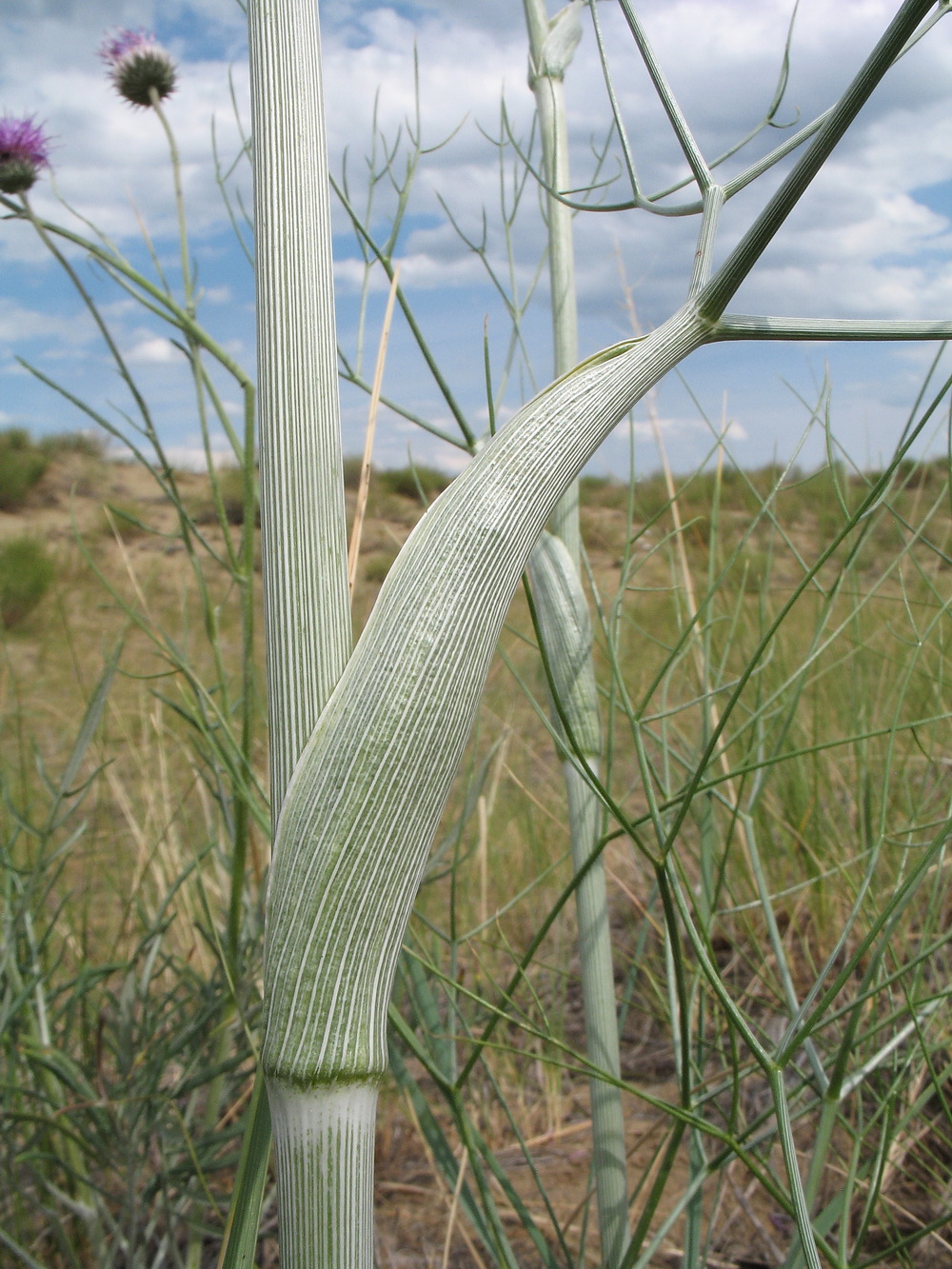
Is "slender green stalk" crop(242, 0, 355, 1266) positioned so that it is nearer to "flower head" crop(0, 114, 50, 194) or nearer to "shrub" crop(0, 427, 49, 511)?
"flower head" crop(0, 114, 50, 194)

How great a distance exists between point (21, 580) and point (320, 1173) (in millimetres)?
5802

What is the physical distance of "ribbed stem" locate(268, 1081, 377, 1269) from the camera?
381mm

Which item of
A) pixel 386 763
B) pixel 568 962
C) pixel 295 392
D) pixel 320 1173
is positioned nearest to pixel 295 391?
pixel 295 392

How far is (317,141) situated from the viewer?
17.4 inches

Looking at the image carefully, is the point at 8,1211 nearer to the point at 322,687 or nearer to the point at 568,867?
the point at 322,687

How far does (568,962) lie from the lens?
6.17ft

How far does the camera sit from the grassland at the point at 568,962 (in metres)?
0.77

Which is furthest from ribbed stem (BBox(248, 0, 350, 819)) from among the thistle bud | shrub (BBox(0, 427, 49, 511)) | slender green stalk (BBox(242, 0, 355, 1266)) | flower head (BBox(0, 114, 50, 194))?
shrub (BBox(0, 427, 49, 511))

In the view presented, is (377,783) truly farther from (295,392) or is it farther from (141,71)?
(141,71)

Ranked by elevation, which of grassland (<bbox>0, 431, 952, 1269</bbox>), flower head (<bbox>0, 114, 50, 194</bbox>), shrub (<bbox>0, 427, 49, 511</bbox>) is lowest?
grassland (<bbox>0, 431, 952, 1269</bbox>)

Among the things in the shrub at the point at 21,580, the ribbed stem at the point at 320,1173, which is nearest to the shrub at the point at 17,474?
the shrub at the point at 21,580

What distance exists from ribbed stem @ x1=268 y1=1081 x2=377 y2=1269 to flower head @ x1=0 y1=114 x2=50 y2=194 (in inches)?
39.4

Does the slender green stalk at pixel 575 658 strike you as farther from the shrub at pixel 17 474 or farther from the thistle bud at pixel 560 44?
the shrub at pixel 17 474

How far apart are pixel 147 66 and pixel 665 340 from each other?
3.56 ft
